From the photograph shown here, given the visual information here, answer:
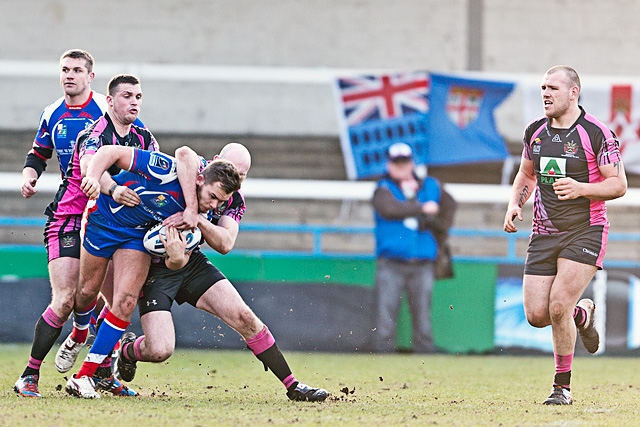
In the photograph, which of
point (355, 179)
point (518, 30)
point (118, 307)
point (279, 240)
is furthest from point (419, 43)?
point (118, 307)

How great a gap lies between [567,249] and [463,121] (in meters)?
8.76

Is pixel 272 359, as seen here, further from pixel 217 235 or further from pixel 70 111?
pixel 70 111

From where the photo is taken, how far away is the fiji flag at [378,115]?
47.9 ft

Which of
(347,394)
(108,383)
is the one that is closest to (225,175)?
(108,383)

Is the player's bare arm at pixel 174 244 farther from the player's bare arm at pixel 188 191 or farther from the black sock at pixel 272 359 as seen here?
the black sock at pixel 272 359

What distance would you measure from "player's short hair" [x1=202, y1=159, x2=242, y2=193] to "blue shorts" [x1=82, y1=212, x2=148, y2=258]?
0.60 metres

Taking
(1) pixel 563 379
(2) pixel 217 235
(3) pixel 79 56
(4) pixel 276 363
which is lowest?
(1) pixel 563 379

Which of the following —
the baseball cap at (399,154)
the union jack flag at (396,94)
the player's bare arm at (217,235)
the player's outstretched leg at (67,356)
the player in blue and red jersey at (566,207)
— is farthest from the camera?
the union jack flag at (396,94)

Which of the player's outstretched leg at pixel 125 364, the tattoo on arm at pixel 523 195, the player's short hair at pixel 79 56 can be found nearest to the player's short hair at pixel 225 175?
the player's outstretched leg at pixel 125 364

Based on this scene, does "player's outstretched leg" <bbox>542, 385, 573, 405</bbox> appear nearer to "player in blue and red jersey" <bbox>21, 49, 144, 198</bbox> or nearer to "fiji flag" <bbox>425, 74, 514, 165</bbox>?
"player in blue and red jersey" <bbox>21, 49, 144, 198</bbox>

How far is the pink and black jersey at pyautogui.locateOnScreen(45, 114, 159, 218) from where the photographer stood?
591 cm

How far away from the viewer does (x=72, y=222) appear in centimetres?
631

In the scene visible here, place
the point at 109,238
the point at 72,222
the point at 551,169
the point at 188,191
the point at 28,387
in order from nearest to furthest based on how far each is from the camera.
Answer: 1. the point at 188,191
2. the point at 109,238
3. the point at 28,387
4. the point at 551,169
5. the point at 72,222

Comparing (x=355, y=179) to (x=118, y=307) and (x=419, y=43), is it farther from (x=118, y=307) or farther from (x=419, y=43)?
(x=118, y=307)
